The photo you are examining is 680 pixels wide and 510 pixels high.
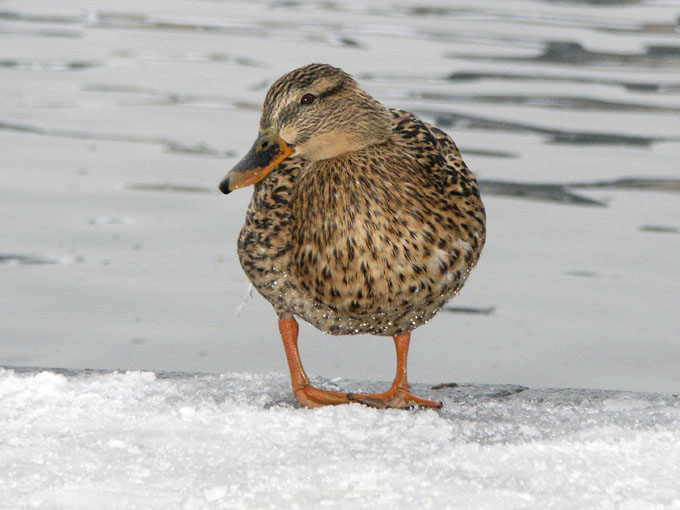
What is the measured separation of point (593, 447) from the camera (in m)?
3.71

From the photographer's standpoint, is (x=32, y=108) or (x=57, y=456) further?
(x=32, y=108)

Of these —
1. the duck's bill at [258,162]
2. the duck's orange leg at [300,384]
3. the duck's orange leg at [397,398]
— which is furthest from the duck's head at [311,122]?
the duck's orange leg at [397,398]

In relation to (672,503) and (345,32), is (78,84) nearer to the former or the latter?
(345,32)

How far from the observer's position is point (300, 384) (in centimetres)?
447

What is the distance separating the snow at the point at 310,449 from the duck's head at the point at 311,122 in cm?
80

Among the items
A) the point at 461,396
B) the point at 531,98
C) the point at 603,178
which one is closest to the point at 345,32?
the point at 531,98

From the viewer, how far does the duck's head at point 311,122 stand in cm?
391

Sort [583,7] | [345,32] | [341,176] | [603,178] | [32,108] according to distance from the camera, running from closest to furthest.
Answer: [341,176], [603,178], [32,108], [345,32], [583,7]

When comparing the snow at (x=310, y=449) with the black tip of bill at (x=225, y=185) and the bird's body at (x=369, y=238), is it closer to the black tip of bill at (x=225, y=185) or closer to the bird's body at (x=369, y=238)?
the bird's body at (x=369, y=238)

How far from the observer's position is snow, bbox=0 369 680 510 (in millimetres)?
3342

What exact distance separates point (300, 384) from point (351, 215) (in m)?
0.75

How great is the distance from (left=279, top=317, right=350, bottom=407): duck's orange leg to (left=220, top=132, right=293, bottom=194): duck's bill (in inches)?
33.2

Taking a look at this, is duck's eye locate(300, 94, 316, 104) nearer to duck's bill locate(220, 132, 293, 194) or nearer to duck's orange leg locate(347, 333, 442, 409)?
duck's bill locate(220, 132, 293, 194)

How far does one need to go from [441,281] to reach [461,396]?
65 centimetres
